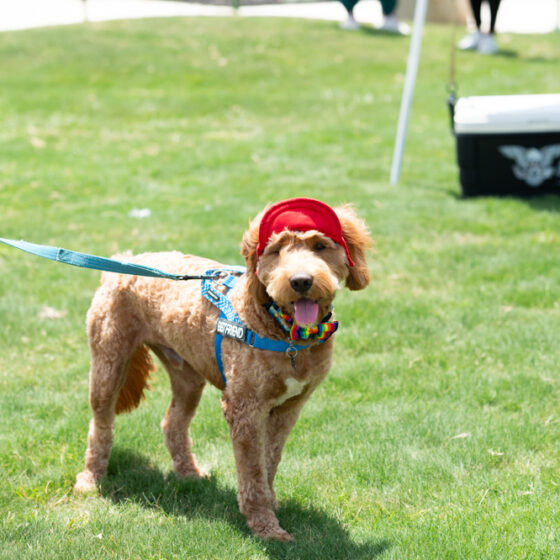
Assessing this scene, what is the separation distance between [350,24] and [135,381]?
18.1 meters

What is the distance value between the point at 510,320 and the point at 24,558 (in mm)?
4207

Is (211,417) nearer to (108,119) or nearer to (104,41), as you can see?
(108,119)

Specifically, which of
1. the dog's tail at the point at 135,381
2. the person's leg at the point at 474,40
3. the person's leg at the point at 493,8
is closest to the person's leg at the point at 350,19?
the person's leg at the point at 474,40

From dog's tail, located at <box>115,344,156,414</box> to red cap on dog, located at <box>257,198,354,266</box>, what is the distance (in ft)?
4.75

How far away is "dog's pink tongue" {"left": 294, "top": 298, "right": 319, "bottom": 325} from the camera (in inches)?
134

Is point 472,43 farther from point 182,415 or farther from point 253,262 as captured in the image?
point 253,262

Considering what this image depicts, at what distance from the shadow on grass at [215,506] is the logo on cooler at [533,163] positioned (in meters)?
6.35

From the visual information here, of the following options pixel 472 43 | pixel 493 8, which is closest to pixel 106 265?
pixel 493 8

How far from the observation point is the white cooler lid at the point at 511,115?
898 cm

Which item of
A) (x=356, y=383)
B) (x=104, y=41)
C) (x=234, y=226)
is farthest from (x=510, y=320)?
(x=104, y=41)

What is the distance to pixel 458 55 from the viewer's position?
18078 mm

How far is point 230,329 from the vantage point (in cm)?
378

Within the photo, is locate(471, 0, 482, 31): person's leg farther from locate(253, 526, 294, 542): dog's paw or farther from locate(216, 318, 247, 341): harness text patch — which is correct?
locate(253, 526, 294, 542): dog's paw

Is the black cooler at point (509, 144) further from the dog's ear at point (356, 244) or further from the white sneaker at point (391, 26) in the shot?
the white sneaker at point (391, 26)
